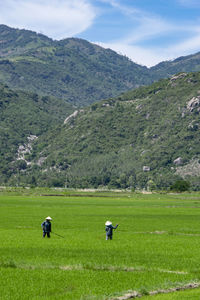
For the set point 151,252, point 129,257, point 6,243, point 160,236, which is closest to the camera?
point 129,257

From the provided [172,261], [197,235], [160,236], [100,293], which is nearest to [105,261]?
[172,261]

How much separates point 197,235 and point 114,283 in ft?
91.6

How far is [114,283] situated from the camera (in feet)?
82.2

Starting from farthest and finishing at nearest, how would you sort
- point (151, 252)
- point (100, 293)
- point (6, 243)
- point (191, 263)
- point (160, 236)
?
point (160, 236) < point (6, 243) < point (151, 252) < point (191, 263) < point (100, 293)

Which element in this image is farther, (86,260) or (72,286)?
(86,260)

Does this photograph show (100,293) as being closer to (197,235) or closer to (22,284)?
(22,284)

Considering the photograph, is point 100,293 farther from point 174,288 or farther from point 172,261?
point 172,261

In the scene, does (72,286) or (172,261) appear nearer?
(72,286)

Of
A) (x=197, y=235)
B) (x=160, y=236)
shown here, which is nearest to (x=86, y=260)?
(x=160, y=236)

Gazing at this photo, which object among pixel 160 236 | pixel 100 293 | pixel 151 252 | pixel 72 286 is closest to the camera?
pixel 100 293

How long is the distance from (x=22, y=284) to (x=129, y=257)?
11290 mm

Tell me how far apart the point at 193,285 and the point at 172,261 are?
25.1ft

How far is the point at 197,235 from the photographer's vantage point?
51344 millimetres

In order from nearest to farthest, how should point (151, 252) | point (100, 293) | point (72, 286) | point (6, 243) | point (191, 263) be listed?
point (100, 293), point (72, 286), point (191, 263), point (151, 252), point (6, 243)
